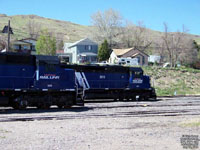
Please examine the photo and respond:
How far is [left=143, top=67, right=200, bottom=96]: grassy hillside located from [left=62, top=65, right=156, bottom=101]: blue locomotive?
1059cm

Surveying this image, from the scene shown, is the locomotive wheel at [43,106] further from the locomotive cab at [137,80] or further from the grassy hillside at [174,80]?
the grassy hillside at [174,80]

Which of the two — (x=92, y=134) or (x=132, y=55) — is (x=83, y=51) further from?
(x=92, y=134)

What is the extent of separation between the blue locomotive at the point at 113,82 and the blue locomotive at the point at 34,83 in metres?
4.92

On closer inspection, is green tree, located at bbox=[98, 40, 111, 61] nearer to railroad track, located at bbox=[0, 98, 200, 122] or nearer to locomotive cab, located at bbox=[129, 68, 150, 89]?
locomotive cab, located at bbox=[129, 68, 150, 89]

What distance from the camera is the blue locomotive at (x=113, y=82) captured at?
25.2 metres

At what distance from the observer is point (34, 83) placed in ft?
58.6

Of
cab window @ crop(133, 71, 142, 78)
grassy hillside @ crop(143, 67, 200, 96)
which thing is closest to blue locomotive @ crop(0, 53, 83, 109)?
cab window @ crop(133, 71, 142, 78)

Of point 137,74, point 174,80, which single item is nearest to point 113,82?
point 137,74

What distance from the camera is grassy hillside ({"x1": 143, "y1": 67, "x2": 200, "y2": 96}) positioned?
41.1 metres

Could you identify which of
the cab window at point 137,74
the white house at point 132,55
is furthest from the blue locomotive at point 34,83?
the white house at point 132,55

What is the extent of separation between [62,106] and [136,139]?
10.3 metres

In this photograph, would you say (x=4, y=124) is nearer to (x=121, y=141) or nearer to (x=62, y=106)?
(x=121, y=141)

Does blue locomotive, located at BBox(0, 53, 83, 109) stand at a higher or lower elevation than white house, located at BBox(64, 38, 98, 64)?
lower

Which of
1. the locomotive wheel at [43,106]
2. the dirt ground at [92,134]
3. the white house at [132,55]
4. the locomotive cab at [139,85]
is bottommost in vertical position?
the dirt ground at [92,134]
